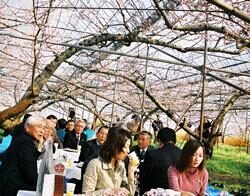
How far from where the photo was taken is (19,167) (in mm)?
3441

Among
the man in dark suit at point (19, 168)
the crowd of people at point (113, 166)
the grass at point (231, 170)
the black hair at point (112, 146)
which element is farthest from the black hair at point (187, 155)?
the grass at point (231, 170)

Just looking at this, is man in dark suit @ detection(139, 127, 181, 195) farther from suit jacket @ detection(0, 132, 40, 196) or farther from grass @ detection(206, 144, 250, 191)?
grass @ detection(206, 144, 250, 191)

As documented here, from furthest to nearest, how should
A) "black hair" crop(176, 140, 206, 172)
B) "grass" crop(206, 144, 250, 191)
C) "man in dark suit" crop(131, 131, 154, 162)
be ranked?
"grass" crop(206, 144, 250, 191), "man in dark suit" crop(131, 131, 154, 162), "black hair" crop(176, 140, 206, 172)

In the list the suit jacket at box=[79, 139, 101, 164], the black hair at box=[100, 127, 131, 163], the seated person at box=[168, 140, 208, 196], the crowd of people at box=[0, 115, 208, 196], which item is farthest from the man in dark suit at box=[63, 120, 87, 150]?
the black hair at box=[100, 127, 131, 163]

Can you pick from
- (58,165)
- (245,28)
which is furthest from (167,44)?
(58,165)

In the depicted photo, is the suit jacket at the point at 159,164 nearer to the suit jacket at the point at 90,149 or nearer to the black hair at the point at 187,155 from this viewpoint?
the black hair at the point at 187,155

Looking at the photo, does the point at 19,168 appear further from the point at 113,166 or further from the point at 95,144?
the point at 95,144

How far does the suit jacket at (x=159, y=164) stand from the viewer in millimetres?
4328

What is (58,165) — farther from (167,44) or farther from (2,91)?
(2,91)

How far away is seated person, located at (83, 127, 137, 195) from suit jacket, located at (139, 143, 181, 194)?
68 centimetres

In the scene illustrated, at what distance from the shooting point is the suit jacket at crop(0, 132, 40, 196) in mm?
3414

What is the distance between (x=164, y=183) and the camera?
4410mm

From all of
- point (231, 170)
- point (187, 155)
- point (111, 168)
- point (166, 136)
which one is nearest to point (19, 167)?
point (111, 168)

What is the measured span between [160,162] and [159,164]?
0.02 metres
